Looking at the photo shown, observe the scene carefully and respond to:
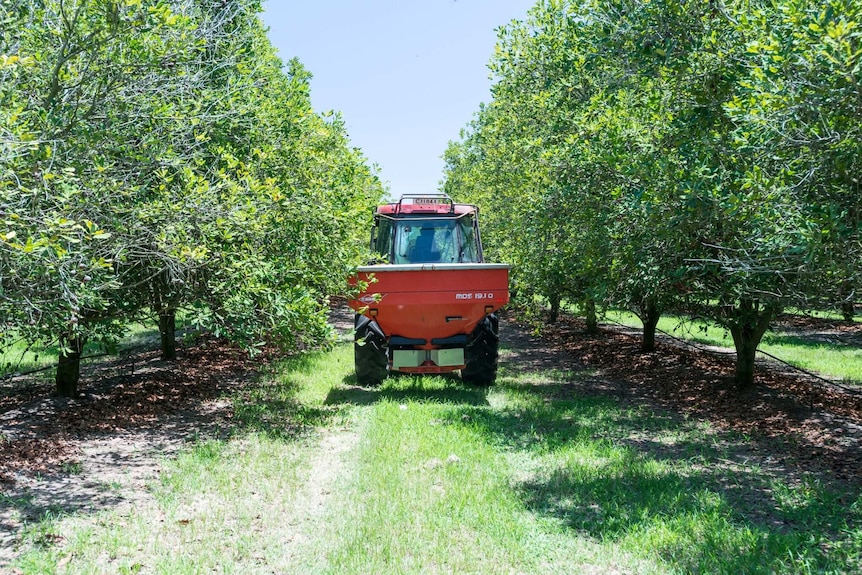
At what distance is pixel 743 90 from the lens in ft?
24.0

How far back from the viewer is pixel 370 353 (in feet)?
37.8

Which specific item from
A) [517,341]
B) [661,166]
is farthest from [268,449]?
[517,341]

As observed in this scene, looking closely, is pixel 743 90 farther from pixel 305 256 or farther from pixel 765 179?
pixel 305 256

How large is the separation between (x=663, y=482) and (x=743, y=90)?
13.0 feet

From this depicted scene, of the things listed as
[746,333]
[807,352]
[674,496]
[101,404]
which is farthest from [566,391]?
[807,352]

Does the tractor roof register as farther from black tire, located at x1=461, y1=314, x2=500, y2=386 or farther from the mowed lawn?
the mowed lawn

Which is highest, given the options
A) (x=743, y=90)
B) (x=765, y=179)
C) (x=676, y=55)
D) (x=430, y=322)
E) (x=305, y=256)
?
(x=676, y=55)

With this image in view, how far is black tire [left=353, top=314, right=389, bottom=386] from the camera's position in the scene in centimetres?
1130

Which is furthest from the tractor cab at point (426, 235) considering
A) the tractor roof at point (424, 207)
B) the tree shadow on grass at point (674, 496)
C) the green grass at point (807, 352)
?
the green grass at point (807, 352)

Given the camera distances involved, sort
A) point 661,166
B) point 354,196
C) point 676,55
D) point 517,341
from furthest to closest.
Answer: point 517,341 → point 354,196 → point 676,55 → point 661,166

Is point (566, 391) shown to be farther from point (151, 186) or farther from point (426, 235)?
point (151, 186)

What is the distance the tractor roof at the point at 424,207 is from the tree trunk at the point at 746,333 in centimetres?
467

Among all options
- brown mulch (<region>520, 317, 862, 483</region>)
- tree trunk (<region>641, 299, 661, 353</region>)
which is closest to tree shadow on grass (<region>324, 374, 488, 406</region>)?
brown mulch (<region>520, 317, 862, 483</region>)

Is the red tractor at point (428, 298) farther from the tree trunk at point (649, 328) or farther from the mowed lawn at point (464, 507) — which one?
the tree trunk at point (649, 328)
